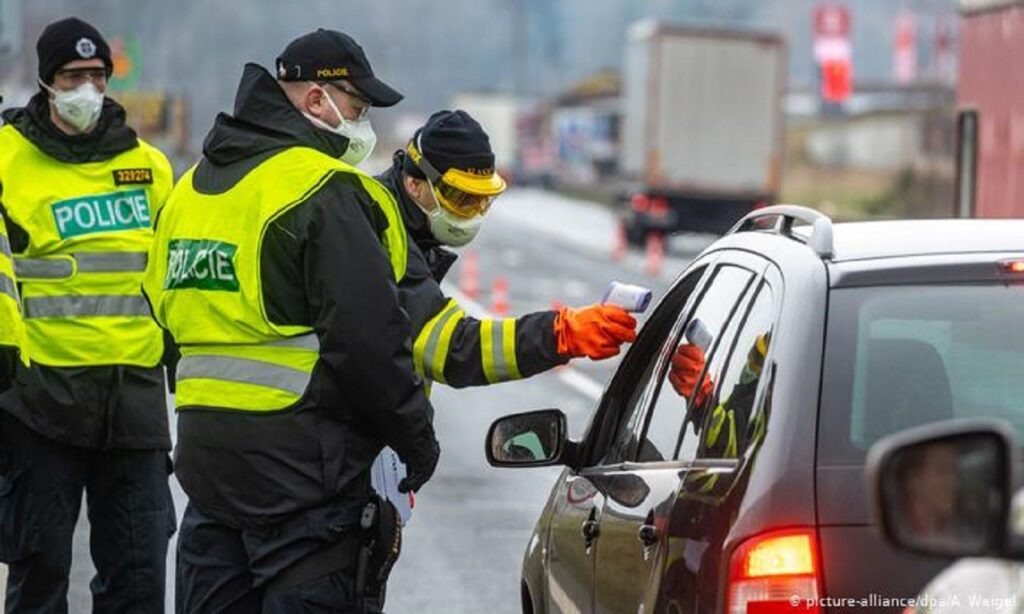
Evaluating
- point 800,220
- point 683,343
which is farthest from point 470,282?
point 800,220

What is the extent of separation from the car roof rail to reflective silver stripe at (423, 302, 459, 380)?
72 cm

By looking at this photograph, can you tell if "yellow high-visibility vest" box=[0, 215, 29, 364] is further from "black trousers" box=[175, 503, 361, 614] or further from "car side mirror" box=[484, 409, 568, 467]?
"car side mirror" box=[484, 409, 568, 467]

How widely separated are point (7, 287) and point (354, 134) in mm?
1144

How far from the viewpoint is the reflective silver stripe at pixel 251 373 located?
5.21m

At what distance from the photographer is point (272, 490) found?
5.21 metres

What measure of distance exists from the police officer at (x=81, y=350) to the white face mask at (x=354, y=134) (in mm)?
1453

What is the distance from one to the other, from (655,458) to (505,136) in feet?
315

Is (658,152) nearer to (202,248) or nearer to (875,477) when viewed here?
(202,248)

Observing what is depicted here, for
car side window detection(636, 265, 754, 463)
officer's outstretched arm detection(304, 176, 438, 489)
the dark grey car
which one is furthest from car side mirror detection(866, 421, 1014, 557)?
officer's outstretched arm detection(304, 176, 438, 489)

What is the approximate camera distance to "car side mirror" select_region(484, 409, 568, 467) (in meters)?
5.39

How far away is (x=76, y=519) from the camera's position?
707cm

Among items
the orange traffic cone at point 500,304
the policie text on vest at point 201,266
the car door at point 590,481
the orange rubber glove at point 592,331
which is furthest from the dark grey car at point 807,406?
the orange traffic cone at point 500,304

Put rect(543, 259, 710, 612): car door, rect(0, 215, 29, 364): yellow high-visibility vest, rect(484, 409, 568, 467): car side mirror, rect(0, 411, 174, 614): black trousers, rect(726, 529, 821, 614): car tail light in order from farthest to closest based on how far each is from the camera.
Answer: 1. rect(0, 411, 174, 614): black trousers
2. rect(0, 215, 29, 364): yellow high-visibility vest
3. rect(484, 409, 568, 467): car side mirror
4. rect(543, 259, 710, 612): car door
5. rect(726, 529, 821, 614): car tail light

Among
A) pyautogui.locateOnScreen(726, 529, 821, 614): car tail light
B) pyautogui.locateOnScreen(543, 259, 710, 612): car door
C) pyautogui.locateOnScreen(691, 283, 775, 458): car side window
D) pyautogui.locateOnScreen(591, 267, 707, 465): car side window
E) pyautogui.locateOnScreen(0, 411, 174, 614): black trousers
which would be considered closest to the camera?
pyautogui.locateOnScreen(726, 529, 821, 614): car tail light
